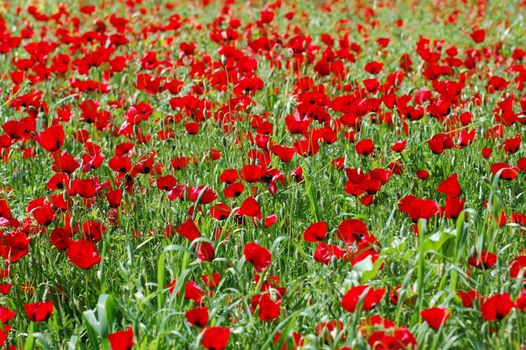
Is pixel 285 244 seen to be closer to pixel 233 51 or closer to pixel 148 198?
pixel 148 198

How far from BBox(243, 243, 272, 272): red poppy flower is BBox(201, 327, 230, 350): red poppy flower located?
0.38 meters

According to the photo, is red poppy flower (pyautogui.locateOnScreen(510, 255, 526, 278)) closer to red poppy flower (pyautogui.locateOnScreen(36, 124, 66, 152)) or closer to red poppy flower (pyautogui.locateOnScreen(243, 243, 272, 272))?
red poppy flower (pyautogui.locateOnScreen(243, 243, 272, 272))

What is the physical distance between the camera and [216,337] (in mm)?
1761

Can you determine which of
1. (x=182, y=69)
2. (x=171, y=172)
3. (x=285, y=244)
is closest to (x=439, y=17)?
(x=182, y=69)

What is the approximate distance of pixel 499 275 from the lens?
2373 mm

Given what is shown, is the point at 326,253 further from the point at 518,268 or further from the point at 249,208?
the point at 518,268

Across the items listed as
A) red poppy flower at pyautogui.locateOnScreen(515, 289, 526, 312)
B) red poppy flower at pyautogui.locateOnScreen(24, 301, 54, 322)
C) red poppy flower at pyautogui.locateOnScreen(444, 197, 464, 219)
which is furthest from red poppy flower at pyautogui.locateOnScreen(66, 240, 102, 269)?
red poppy flower at pyautogui.locateOnScreen(515, 289, 526, 312)

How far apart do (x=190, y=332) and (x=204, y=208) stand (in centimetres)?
91

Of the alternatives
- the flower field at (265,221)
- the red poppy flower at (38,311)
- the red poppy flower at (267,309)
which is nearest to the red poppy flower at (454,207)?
the flower field at (265,221)

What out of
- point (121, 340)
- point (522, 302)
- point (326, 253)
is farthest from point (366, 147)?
point (121, 340)

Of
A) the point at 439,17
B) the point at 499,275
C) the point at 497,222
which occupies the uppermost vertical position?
the point at 497,222

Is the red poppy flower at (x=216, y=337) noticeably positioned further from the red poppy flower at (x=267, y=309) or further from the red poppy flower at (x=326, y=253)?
the red poppy flower at (x=326, y=253)

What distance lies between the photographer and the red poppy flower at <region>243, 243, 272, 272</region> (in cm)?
213

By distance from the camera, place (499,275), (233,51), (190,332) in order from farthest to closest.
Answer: (233,51) → (499,275) → (190,332)
